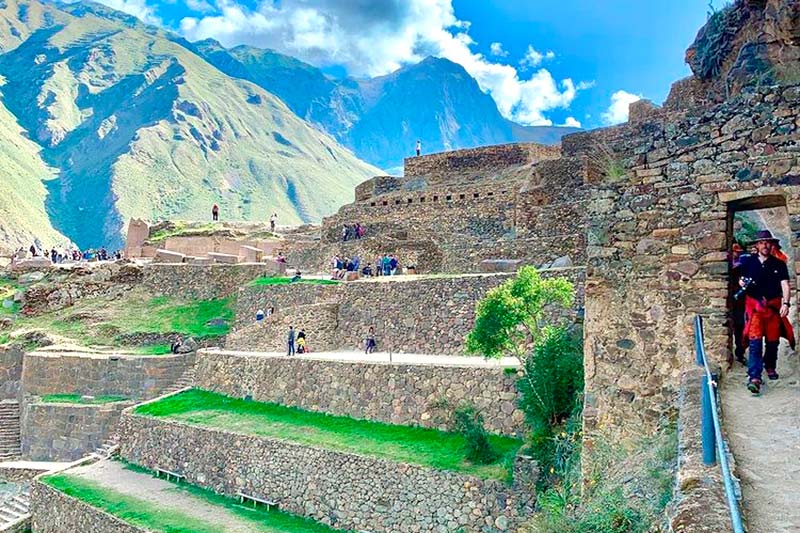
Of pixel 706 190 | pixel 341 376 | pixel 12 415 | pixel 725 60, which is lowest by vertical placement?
pixel 12 415

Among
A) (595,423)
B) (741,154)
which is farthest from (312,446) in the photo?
(741,154)

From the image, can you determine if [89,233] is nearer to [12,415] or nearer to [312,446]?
[12,415]

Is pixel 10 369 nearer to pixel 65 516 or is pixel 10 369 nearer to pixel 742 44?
pixel 65 516

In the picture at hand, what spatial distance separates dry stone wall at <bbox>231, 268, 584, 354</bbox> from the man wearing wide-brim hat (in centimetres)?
918

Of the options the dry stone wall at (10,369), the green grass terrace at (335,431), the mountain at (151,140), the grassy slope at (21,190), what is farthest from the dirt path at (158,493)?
the mountain at (151,140)

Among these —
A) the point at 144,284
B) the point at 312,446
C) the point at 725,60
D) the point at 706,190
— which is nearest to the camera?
the point at 706,190

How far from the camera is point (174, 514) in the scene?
53.8 feet

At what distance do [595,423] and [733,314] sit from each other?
176 cm

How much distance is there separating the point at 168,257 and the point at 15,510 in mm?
14786

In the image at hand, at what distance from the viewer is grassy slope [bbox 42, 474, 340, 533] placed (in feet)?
49.5

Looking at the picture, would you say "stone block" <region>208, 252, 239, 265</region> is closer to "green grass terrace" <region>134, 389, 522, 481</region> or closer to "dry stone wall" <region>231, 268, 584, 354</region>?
"dry stone wall" <region>231, 268, 584, 354</region>

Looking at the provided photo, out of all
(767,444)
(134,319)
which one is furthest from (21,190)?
(767,444)

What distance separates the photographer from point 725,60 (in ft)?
76.5

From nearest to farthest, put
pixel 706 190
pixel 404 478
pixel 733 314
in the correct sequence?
1. pixel 706 190
2. pixel 733 314
3. pixel 404 478
